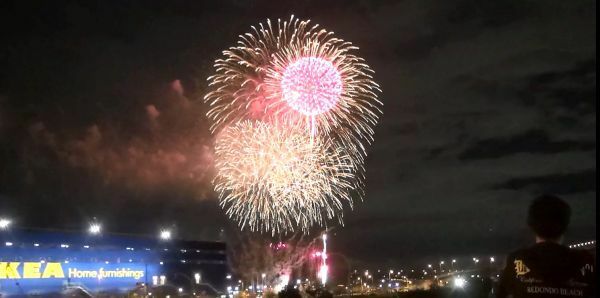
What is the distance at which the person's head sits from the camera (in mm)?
3492

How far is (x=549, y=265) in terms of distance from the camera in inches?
129

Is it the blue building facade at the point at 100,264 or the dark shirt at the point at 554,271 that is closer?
the dark shirt at the point at 554,271

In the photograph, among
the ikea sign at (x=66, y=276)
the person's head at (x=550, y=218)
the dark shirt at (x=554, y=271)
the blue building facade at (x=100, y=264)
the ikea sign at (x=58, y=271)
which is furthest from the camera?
the blue building facade at (x=100, y=264)

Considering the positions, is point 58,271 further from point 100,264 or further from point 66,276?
point 100,264

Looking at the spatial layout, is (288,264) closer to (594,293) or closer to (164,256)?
(164,256)

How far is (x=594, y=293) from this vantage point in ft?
10.7

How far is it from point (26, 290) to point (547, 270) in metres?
47.8

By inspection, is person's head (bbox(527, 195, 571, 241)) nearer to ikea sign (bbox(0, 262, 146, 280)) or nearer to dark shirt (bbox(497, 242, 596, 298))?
dark shirt (bbox(497, 242, 596, 298))

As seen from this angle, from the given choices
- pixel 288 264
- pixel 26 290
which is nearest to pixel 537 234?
pixel 26 290

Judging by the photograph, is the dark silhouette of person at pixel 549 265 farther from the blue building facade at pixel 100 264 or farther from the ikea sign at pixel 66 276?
the ikea sign at pixel 66 276

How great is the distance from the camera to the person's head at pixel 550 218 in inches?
137

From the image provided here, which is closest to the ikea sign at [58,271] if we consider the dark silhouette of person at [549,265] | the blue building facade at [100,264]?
the blue building facade at [100,264]

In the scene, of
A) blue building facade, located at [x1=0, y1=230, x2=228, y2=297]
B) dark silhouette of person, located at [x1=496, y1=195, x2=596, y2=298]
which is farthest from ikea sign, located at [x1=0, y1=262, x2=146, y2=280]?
dark silhouette of person, located at [x1=496, y1=195, x2=596, y2=298]

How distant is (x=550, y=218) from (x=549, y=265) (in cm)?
32
